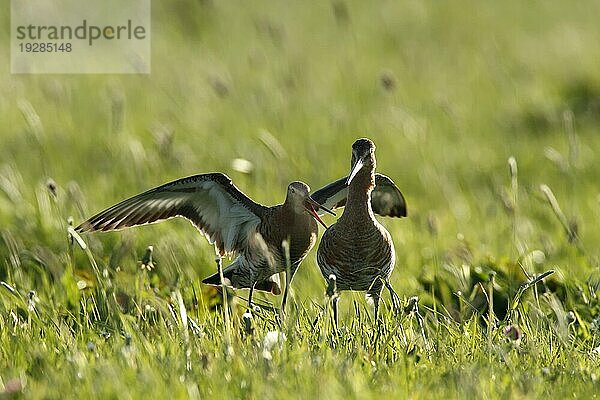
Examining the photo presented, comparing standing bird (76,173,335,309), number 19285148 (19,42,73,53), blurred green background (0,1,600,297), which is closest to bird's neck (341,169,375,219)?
standing bird (76,173,335,309)

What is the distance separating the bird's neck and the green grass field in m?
0.47

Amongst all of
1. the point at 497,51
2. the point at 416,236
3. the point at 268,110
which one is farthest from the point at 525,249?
the point at 497,51

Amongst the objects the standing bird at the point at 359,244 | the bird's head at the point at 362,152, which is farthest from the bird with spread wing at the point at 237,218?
the bird's head at the point at 362,152

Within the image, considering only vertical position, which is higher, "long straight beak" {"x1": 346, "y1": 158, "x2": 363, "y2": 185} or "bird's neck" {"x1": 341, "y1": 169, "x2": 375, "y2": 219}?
"long straight beak" {"x1": 346, "y1": 158, "x2": 363, "y2": 185}

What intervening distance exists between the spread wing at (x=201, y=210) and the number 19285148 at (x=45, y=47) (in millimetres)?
7657

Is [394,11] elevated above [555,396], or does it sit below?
above

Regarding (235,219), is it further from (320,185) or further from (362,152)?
(320,185)

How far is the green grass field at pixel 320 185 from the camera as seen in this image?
438cm

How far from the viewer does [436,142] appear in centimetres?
1038

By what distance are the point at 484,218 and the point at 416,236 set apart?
0.92m

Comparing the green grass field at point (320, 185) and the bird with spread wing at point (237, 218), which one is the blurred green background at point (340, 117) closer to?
the green grass field at point (320, 185)

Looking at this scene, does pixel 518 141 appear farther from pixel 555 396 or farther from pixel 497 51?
pixel 555 396

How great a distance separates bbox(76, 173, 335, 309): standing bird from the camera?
19.4ft

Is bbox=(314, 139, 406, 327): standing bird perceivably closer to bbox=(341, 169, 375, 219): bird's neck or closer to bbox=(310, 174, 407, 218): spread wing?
bbox=(341, 169, 375, 219): bird's neck
